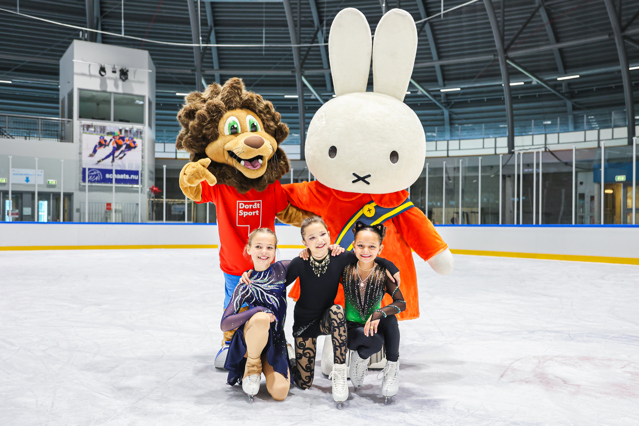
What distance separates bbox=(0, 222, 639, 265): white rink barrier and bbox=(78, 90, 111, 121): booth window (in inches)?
216

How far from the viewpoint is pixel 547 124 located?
17469mm

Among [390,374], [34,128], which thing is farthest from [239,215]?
[34,128]

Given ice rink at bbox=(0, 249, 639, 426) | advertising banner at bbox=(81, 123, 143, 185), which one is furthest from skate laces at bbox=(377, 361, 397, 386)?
advertising banner at bbox=(81, 123, 143, 185)

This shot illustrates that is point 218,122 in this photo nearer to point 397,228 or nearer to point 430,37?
point 397,228

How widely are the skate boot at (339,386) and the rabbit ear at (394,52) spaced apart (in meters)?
1.51

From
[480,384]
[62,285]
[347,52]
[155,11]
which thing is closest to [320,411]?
[480,384]

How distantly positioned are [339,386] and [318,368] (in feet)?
1.96

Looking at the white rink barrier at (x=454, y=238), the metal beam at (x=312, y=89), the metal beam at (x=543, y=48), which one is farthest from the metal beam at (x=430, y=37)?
the white rink barrier at (x=454, y=238)

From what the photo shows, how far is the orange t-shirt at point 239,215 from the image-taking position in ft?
9.07

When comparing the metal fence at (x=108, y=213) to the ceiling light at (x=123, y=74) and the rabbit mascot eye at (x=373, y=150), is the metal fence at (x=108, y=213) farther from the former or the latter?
the rabbit mascot eye at (x=373, y=150)

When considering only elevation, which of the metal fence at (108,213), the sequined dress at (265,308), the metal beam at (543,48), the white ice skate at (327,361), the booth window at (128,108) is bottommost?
the white ice skate at (327,361)

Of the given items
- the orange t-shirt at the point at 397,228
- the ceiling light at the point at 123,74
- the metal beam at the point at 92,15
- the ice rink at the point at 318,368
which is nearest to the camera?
the ice rink at the point at 318,368

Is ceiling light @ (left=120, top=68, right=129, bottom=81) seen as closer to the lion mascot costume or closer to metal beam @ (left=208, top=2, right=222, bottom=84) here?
metal beam @ (left=208, top=2, right=222, bottom=84)

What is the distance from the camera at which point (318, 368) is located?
278 cm
